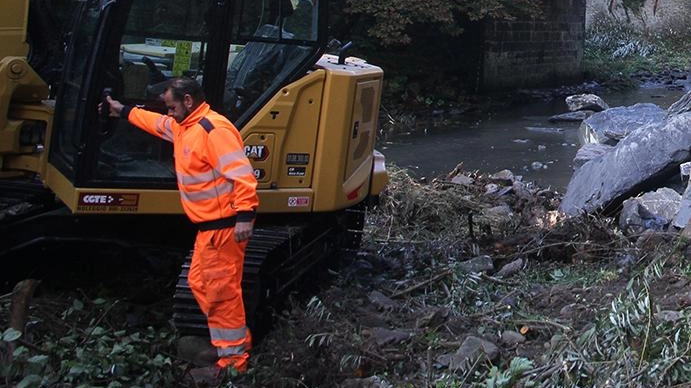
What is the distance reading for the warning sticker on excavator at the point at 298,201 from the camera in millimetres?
6387

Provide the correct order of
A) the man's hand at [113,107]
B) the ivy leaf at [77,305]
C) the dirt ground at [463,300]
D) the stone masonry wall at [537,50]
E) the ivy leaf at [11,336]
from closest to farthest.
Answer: the ivy leaf at [11,336] < the dirt ground at [463,300] < the man's hand at [113,107] < the ivy leaf at [77,305] < the stone masonry wall at [537,50]

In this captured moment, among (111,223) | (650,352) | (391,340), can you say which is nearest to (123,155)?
(111,223)

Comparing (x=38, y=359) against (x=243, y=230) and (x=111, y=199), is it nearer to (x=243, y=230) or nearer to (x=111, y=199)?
(x=243, y=230)

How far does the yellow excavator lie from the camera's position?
5.74m

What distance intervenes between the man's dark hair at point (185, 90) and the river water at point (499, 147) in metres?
7.76

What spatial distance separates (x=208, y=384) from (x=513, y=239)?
12.5 feet

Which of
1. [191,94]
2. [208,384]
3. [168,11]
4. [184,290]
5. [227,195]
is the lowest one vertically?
[208,384]

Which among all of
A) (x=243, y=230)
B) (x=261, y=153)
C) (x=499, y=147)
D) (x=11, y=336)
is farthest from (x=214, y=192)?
(x=499, y=147)

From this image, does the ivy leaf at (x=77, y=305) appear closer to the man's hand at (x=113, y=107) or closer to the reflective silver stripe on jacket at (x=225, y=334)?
the reflective silver stripe on jacket at (x=225, y=334)

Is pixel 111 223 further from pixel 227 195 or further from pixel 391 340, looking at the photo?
pixel 391 340

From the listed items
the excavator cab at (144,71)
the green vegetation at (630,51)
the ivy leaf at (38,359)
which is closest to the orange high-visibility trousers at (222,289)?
the excavator cab at (144,71)

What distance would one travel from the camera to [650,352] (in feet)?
15.7

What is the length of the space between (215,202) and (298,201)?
41.5 inches

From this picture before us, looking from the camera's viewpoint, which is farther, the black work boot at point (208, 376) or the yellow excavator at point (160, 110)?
the yellow excavator at point (160, 110)
